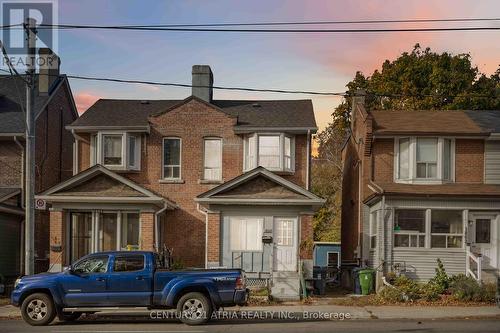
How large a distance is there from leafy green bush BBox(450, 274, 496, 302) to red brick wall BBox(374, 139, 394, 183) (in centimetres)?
645

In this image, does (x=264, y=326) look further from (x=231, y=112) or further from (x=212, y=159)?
(x=231, y=112)

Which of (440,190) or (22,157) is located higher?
(22,157)

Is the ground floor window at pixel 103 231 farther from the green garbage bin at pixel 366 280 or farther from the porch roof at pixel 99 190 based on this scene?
the green garbage bin at pixel 366 280

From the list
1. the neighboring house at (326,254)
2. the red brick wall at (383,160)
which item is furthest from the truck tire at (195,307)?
the neighboring house at (326,254)

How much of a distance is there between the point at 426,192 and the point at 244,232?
687 centimetres

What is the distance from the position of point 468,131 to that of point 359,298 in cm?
861

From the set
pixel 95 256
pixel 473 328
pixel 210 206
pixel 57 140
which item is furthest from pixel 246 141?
pixel 473 328

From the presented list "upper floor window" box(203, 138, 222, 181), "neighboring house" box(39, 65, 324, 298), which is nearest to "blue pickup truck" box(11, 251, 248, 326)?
"neighboring house" box(39, 65, 324, 298)

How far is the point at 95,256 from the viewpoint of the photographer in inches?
714

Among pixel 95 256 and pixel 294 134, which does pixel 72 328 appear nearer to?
pixel 95 256

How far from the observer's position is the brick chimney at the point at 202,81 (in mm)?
31328

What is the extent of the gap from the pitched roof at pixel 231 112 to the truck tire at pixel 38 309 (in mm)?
12746

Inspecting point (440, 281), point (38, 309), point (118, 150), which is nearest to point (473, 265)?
point (440, 281)

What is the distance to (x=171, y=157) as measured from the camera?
29719 millimetres
